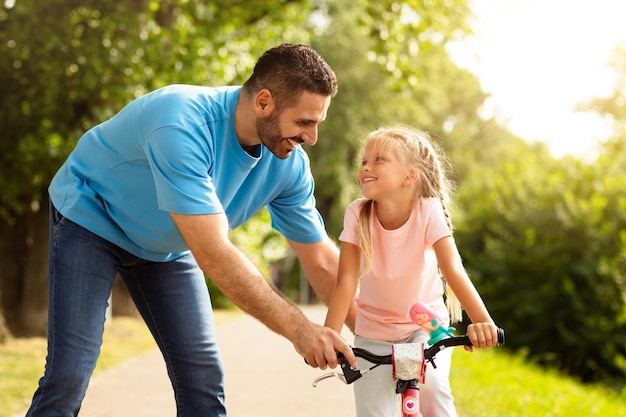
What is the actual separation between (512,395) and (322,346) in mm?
5378

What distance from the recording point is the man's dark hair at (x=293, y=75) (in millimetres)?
3277

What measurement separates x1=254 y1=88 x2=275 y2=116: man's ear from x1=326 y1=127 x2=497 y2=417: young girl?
0.43 meters

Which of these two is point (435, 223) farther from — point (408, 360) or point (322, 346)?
point (322, 346)

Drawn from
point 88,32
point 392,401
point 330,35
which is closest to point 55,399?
point 392,401

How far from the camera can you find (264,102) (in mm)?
3350

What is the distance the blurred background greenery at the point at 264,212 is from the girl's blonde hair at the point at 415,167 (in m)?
6.72

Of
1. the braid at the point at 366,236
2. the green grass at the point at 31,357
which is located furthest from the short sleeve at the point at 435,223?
the green grass at the point at 31,357

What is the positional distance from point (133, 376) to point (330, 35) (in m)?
22.2

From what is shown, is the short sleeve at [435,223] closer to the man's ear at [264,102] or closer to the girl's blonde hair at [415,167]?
the girl's blonde hair at [415,167]

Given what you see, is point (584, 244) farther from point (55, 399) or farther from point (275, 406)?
point (55, 399)

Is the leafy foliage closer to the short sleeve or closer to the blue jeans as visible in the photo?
the short sleeve

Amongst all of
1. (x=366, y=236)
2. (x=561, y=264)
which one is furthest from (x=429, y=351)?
(x=561, y=264)

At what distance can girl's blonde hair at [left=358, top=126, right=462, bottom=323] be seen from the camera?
3396 millimetres

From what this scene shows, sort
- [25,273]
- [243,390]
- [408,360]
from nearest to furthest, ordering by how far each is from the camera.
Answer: [408,360] < [243,390] < [25,273]
